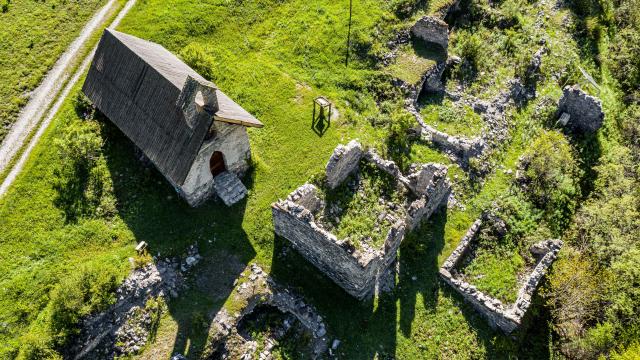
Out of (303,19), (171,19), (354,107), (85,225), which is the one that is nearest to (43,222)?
(85,225)

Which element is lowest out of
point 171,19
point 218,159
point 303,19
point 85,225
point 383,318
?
point 85,225

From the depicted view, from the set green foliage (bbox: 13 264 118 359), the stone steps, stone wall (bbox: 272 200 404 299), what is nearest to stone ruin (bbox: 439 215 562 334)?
stone wall (bbox: 272 200 404 299)

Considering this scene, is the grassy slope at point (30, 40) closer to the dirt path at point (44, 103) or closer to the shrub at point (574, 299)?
the dirt path at point (44, 103)

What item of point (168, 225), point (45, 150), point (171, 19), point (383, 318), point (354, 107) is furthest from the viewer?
point (171, 19)

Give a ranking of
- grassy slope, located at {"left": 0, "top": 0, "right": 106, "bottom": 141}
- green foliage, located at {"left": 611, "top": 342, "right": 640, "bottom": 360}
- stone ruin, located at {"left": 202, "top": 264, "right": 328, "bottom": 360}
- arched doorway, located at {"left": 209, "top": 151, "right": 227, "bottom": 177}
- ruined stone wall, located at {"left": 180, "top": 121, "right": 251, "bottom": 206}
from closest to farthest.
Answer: green foliage, located at {"left": 611, "top": 342, "right": 640, "bottom": 360}, stone ruin, located at {"left": 202, "top": 264, "right": 328, "bottom": 360}, ruined stone wall, located at {"left": 180, "top": 121, "right": 251, "bottom": 206}, arched doorway, located at {"left": 209, "top": 151, "right": 227, "bottom": 177}, grassy slope, located at {"left": 0, "top": 0, "right": 106, "bottom": 141}

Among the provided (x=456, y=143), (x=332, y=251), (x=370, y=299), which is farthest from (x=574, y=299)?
(x=332, y=251)

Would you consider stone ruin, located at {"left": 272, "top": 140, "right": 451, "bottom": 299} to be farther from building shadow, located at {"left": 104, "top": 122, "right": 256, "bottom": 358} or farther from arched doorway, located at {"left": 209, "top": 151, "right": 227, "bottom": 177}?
arched doorway, located at {"left": 209, "top": 151, "right": 227, "bottom": 177}

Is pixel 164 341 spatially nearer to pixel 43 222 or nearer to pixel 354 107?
pixel 43 222

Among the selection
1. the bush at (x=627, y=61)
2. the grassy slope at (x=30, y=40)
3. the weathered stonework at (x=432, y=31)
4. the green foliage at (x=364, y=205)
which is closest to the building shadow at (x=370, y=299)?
the green foliage at (x=364, y=205)
